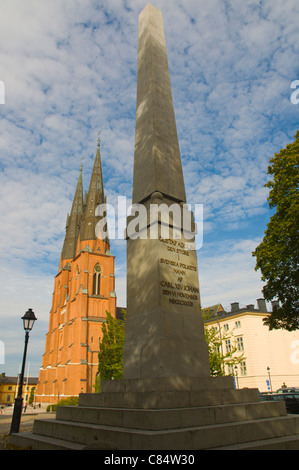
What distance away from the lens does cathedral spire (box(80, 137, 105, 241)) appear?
60.8 meters

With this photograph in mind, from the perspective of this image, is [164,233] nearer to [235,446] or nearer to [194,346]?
[194,346]

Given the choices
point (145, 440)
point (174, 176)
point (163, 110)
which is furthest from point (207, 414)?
point (163, 110)

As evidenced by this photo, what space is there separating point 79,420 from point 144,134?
686cm

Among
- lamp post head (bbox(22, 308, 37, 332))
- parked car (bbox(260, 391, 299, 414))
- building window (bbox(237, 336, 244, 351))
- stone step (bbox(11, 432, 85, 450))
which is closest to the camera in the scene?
stone step (bbox(11, 432, 85, 450))

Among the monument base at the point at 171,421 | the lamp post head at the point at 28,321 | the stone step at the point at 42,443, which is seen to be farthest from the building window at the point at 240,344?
the stone step at the point at 42,443

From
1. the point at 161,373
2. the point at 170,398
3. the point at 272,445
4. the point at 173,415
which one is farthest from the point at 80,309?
the point at 272,445

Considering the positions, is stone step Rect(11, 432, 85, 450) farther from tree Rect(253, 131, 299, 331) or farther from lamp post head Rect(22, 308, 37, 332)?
tree Rect(253, 131, 299, 331)

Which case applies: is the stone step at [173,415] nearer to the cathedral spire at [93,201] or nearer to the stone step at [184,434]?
the stone step at [184,434]

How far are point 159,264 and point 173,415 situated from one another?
9.65 feet

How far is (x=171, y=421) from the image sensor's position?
4.67 m

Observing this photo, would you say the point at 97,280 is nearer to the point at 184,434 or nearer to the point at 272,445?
the point at 272,445

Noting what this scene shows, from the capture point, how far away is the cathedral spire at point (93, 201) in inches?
2394

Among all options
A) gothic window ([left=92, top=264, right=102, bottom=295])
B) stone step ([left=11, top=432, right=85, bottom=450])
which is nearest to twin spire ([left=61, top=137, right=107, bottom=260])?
gothic window ([left=92, top=264, right=102, bottom=295])

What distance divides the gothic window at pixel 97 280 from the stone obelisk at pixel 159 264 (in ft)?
159
